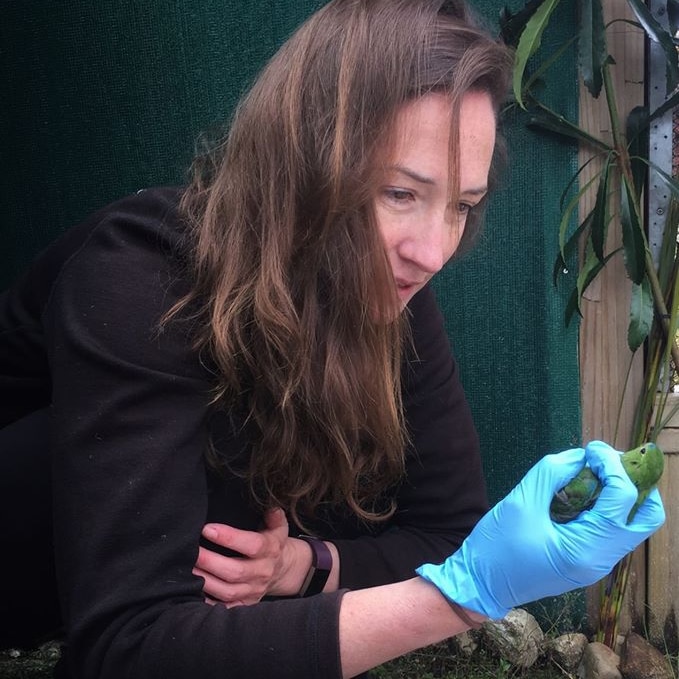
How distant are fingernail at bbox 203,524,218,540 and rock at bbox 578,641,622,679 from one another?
1223 millimetres

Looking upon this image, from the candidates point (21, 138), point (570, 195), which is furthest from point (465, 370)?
point (21, 138)

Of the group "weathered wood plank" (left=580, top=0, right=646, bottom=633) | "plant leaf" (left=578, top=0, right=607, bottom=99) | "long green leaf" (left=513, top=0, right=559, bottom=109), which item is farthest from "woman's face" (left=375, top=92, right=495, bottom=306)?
"weathered wood plank" (left=580, top=0, right=646, bottom=633)

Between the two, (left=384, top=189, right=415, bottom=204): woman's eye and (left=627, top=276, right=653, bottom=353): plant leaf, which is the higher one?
(left=384, top=189, right=415, bottom=204): woman's eye

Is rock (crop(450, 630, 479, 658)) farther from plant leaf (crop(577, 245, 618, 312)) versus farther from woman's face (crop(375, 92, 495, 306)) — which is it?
woman's face (crop(375, 92, 495, 306))

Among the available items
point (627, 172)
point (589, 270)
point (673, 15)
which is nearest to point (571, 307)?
point (589, 270)

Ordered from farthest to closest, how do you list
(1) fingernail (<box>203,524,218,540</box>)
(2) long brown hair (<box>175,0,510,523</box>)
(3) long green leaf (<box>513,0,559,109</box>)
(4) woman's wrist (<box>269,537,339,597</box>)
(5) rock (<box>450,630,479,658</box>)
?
(5) rock (<box>450,630,479,658</box>), (3) long green leaf (<box>513,0,559,109</box>), (4) woman's wrist (<box>269,537,339,597</box>), (1) fingernail (<box>203,524,218,540</box>), (2) long brown hair (<box>175,0,510,523</box>)

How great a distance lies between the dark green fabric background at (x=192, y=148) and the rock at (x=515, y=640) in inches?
13.2

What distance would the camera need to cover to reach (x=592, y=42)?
1.83 m

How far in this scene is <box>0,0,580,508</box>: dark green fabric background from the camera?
206 cm

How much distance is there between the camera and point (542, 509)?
1.08 meters

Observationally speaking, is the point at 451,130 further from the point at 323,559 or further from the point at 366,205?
the point at 323,559

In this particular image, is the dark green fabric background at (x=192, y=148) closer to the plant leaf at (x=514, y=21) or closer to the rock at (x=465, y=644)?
the plant leaf at (x=514, y=21)

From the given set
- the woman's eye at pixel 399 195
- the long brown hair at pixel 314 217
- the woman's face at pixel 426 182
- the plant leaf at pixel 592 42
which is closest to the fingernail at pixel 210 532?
the long brown hair at pixel 314 217

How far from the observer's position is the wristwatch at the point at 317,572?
4.99 feet
